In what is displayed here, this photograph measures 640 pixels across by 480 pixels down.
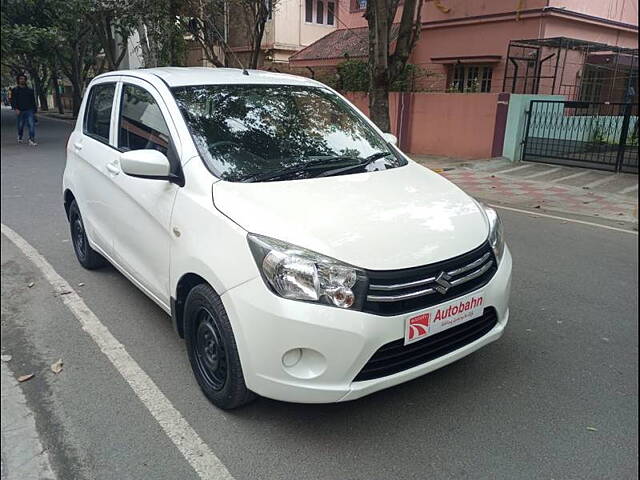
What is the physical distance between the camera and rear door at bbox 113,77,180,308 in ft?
10.7

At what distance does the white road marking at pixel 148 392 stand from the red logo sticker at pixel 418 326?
1.08 metres

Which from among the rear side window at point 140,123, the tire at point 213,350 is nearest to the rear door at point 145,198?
the rear side window at point 140,123

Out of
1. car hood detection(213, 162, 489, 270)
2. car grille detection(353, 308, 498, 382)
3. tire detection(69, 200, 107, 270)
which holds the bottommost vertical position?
tire detection(69, 200, 107, 270)

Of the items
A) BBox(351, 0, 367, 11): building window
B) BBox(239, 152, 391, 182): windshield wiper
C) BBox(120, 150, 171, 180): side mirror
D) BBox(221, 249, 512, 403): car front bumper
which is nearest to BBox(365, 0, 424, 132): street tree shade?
BBox(239, 152, 391, 182): windshield wiper

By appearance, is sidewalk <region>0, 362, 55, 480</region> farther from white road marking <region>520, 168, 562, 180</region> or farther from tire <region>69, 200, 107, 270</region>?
white road marking <region>520, 168, 562, 180</region>

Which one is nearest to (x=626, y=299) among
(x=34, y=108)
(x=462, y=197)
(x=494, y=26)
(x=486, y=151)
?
(x=462, y=197)

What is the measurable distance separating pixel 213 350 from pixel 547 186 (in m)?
8.46

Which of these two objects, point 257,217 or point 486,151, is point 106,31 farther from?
point 257,217

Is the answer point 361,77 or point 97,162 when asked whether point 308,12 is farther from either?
point 97,162

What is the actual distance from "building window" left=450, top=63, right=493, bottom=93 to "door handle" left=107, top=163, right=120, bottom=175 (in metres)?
13.8

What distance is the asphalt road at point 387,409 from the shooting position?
2555 mm

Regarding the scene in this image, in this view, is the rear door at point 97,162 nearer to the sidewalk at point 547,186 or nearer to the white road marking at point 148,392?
the white road marking at point 148,392

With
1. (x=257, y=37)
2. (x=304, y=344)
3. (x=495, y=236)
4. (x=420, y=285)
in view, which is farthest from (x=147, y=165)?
(x=257, y=37)

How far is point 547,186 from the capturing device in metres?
9.77
